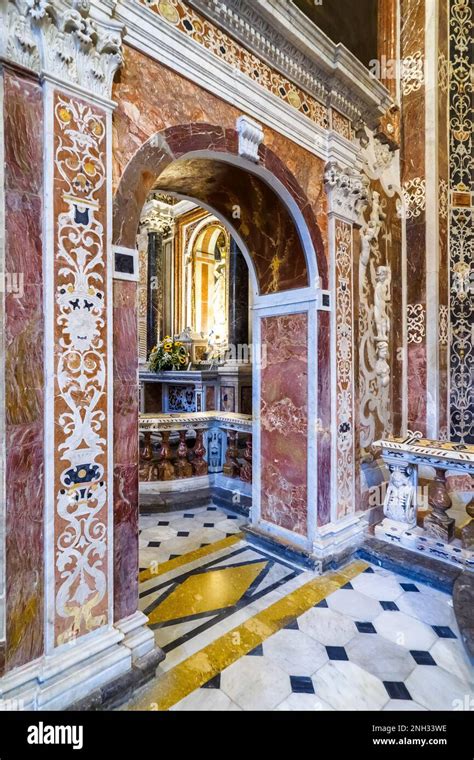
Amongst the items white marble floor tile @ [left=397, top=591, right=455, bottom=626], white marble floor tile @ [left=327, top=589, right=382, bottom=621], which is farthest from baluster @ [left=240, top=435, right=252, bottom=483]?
white marble floor tile @ [left=397, top=591, right=455, bottom=626]

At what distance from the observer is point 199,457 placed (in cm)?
553

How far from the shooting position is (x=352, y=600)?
3143 mm

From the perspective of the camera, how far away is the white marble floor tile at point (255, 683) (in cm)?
214

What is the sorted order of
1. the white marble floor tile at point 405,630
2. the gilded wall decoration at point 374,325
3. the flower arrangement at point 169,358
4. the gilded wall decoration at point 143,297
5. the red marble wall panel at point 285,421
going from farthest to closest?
the gilded wall decoration at point 143,297 → the flower arrangement at point 169,358 → the gilded wall decoration at point 374,325 → the red marble wall panel at point 285,421 → the white marble floor tile at point 405,630

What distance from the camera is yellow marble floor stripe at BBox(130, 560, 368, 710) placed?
2.19m

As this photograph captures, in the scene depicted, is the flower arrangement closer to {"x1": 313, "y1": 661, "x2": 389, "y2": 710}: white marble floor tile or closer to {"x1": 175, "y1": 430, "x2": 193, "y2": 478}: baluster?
{"x1": 175, "y1": 430, "x2": 193, "y2": 478}: baluster

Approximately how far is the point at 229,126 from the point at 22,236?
188cm

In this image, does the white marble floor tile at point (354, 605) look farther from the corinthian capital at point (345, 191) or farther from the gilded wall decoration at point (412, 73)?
the gilded wall decoration at point (412, 73)

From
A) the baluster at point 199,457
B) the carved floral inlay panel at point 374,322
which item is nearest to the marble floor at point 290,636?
the baluster at point 199,457

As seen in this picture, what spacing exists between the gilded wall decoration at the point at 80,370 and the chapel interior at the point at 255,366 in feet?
0.04

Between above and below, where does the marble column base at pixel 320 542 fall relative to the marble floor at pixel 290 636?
above

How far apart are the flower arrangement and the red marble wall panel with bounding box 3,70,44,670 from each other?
7063 mm

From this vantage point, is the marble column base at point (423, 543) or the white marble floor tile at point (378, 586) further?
the marble column base at point (423, 543)

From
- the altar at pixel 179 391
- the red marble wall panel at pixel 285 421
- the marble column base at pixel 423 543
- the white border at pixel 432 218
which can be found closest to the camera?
the marble column base at pixel 423 543
